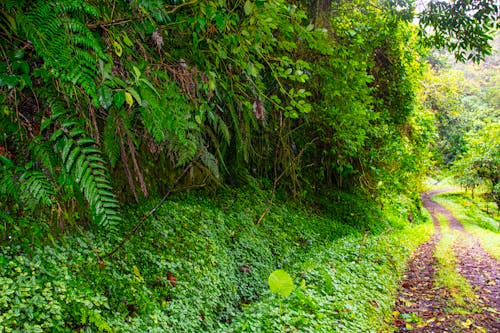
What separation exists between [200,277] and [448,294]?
15.4ft

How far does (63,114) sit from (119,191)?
1372mm

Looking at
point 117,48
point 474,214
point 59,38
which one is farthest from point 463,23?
point 474,214

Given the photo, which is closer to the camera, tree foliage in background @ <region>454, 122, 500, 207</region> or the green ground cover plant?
the green ground cover plant

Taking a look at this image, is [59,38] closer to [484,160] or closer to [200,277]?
[200,277]

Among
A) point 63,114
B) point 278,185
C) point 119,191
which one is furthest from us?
point 278,185

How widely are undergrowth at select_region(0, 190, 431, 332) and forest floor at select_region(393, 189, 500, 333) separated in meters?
0.31

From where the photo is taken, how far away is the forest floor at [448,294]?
15.3 feet

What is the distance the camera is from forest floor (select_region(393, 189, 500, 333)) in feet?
15.3

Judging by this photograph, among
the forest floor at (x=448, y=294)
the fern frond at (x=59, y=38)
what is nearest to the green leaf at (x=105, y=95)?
the fern frond at (x=59, y=38)

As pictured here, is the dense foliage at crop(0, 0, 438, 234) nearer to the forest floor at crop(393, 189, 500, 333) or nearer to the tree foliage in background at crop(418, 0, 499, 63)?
the tree foliage in background at crop(418, 0, 499, 63)

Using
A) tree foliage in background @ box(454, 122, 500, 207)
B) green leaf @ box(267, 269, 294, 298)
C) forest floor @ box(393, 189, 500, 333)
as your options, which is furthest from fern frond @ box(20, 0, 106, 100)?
tree foliage in background @ box(454, 122, 500, 207)

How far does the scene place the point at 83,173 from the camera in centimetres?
207

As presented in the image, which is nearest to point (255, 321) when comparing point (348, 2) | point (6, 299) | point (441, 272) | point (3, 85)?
point (6, 299)

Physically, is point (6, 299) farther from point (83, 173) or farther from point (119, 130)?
point (119, 130)
